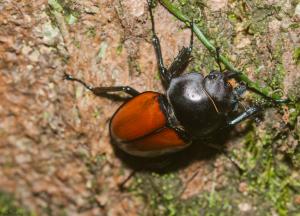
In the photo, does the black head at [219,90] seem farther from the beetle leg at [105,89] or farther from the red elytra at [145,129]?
the beetle leg at [105,89]

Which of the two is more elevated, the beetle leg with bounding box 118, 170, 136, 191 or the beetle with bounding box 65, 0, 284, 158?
the beetle with bounding box 65, 0, 284, 158

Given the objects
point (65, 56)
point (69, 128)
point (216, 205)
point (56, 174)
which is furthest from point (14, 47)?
point (216, 205)

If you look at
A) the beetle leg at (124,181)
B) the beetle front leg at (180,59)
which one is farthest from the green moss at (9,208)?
the beetle front leg at (180,59)

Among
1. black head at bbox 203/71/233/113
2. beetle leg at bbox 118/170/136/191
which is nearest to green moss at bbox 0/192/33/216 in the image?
beetle leg at bbox 118/170/136/191

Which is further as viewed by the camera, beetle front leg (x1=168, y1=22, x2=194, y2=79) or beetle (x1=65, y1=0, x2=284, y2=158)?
beetle front leg (x1=168, y1=22, x2=194, y2=79)

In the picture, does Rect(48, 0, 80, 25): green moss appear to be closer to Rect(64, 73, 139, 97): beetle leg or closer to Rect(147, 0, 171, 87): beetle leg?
Rect(64, 73, 139, 97): beetle leg

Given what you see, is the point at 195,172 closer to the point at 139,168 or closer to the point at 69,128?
the point at 139,168
